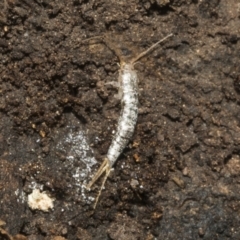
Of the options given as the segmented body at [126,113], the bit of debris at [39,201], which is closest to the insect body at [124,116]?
the segmented body at [126,113]

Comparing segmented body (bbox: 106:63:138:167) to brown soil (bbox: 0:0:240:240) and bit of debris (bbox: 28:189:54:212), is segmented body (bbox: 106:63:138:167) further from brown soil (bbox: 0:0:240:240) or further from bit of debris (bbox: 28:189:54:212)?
bit of debris (bbox: 28:189:54:212)

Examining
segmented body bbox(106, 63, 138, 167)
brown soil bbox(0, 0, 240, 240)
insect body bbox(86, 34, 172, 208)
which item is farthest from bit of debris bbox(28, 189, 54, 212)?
segmented body bbox(106, 63, 138, 167)

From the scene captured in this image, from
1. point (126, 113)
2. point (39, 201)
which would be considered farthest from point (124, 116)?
point (39, 201)

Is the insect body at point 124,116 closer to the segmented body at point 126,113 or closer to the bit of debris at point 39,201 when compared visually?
the segmented body at point 126,113

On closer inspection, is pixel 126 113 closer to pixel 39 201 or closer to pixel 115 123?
pixel 115 123

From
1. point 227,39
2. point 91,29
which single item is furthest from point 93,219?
point 227,39

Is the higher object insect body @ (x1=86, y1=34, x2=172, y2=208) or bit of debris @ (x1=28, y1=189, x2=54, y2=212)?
insect body @ (x1=86, y1=34, x2=172, y2=208)

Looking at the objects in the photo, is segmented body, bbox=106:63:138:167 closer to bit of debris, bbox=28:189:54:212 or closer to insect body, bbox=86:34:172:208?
insect body, bbox=86:34:172:208

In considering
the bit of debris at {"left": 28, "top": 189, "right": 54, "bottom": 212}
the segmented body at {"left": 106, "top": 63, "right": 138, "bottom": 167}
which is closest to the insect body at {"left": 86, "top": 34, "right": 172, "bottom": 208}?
the segmented body at {"left": 106, "top": 63, "right": 138, "bottom": 167}

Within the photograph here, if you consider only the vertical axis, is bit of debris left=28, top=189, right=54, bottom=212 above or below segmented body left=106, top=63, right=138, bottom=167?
below
